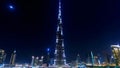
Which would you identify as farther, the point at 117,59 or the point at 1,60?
the point at 1,60

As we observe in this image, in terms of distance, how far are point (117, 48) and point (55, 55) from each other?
8327cm

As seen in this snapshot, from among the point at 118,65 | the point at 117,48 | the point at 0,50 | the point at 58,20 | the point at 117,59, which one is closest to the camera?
the point at 118,65

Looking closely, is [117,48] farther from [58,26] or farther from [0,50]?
[58,26]

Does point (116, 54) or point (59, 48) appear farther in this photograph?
point (59, 48)

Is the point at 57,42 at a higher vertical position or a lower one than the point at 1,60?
higher

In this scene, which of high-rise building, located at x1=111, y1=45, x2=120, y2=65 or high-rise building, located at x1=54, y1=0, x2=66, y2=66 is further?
high-rise building, located at x1=54, y1=0, x2=66, y2=66

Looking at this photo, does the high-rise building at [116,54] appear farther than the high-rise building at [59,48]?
No

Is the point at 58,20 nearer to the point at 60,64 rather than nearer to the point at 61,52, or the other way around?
the point at 61,52

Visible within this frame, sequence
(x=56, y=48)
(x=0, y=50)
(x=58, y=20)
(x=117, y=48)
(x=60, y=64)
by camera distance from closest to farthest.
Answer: (x=117, y=48) < (x=0, y=50) < (x=60, y=64) < (x=56, y=48) < (x=58, y=20)

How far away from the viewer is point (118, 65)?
9081 centimetres

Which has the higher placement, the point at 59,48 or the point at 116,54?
the point at 59,48

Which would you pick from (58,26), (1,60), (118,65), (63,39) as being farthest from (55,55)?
(118,65)

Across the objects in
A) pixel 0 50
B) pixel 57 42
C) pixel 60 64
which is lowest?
pixel 60 64

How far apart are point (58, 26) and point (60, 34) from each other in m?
9.85
